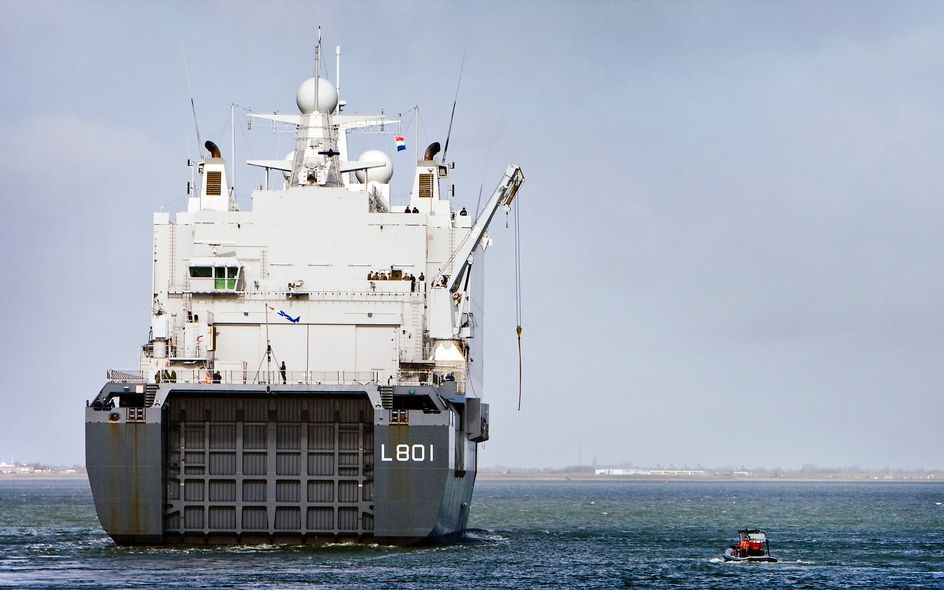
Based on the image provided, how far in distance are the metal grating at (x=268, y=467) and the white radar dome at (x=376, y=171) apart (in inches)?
608

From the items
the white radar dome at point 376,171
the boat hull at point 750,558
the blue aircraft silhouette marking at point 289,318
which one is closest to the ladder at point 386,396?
the blue aircraft silhouette marking at point 289,318

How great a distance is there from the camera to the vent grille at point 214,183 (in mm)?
53281

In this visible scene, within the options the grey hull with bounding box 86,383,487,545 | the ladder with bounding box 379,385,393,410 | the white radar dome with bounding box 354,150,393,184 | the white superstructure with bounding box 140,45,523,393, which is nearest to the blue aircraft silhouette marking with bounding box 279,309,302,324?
the white superstructure with bounding box 140,45,523,393

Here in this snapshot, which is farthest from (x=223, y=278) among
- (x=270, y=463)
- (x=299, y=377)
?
(x=270, y=463)

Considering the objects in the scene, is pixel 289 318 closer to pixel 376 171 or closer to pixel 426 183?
pixel 426 183

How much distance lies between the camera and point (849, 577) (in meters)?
44.7

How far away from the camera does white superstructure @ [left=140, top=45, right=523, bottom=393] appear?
48.7m

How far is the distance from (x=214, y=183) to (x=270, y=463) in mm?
11267

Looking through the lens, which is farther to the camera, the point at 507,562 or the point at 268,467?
the point at 507,562

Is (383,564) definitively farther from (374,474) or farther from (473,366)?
(473,366)

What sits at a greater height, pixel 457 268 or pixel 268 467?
pixel 457 268

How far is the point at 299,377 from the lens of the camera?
158ft

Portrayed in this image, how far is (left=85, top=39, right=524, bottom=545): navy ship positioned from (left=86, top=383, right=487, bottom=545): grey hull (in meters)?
0.04

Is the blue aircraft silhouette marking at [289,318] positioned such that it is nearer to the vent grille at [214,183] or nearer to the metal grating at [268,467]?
the metal grating at [268,467]
